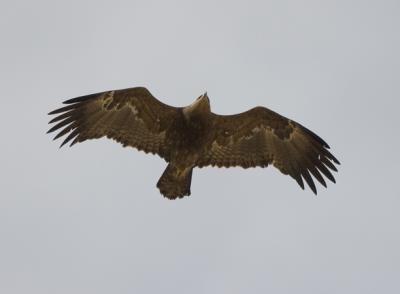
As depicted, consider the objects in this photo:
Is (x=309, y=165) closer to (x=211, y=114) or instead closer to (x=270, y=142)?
(x=270, y=142)

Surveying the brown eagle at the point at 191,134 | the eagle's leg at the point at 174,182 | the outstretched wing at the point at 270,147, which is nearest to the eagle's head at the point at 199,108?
the brown eagle at the point at 191,134

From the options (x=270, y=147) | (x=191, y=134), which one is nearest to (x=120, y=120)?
(x=191, y=134)

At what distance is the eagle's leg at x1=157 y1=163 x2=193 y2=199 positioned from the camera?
50.7 feet

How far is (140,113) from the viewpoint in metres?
15.9

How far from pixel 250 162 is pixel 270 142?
648 mm

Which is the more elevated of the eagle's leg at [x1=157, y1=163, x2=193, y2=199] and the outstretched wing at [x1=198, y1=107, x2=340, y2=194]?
the outstretched wing at [x1=198, y1=107, x2=340, y2=194]

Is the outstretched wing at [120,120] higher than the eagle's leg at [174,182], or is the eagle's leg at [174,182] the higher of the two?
the outstretched wing at [120,120]

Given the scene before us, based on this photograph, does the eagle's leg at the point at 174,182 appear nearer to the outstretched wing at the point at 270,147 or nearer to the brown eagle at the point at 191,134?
→ the brown eagle at the point at 191,134

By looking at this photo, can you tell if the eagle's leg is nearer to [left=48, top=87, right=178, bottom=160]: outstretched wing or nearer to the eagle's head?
[left=48, top=87, right=178, bottom=160]: outstretched wing

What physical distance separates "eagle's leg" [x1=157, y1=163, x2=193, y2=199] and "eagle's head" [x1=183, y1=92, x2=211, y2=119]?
3.86 feet

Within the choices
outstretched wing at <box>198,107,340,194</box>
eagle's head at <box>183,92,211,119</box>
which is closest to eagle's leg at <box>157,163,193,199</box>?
outstretched wing at <box>198,107,340,194</box>

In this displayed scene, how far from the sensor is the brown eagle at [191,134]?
15688 millimetres

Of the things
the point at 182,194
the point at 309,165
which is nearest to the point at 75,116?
the point at 182,194

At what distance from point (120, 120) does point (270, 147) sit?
3411mm
